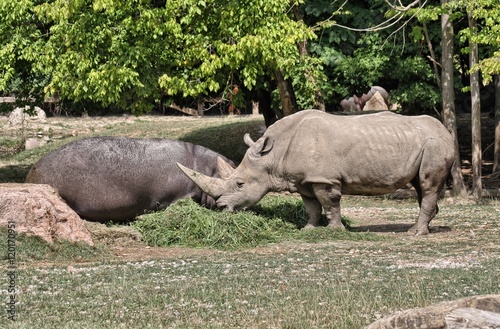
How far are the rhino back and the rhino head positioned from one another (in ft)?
1.58

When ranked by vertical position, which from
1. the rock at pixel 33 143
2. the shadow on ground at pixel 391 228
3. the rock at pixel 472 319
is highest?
the rock at pixel 472 319

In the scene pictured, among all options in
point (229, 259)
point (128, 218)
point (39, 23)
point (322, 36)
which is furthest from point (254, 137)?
point (229, 259)

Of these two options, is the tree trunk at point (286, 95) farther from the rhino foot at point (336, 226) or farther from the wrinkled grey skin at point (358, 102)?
the wrinkled grey skin at point (358, 102)

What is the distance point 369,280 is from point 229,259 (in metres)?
3.31

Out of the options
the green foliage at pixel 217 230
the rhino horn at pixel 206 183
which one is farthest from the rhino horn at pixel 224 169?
the green foliage at pixel 217 230

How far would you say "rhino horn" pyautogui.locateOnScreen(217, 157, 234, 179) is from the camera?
1952 cm

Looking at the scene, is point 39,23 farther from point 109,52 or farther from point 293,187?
point 293,187

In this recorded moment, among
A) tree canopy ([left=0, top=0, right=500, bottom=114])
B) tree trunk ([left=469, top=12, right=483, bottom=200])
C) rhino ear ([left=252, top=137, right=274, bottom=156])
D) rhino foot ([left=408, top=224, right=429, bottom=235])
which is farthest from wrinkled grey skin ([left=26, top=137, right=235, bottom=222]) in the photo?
tree trunk ([left=469, top=12, right=483, bottom=200])

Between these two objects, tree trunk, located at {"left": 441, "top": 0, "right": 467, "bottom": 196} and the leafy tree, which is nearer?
the leafy tree

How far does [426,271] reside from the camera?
13469 millimetres

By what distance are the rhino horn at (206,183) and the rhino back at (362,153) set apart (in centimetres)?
128

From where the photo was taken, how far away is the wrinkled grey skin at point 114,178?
19219 mm

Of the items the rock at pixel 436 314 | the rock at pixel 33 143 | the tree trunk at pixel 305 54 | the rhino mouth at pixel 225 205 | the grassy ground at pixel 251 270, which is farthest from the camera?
the rock at pixel 33 143

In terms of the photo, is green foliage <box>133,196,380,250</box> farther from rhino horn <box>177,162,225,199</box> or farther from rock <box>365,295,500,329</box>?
rock <box>365,295,500,329</box>
